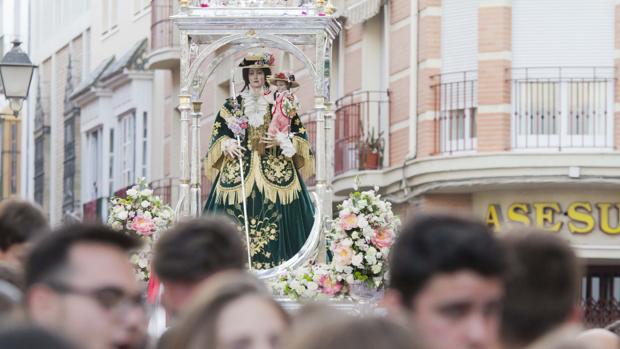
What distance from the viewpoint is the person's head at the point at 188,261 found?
7.17m

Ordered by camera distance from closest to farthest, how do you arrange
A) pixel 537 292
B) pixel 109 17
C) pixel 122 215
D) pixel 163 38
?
1. pixel 537 292
2. pixel 122 215
3. pixel 163 38
4. pixel 109 17

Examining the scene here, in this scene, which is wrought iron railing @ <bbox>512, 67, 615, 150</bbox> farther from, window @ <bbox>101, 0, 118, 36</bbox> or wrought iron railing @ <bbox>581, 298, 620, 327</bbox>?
window @ <bbox>101, 0, 118, 36</bbox>

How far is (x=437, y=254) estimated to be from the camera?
627 cm

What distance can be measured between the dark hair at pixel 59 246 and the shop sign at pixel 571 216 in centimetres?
1845

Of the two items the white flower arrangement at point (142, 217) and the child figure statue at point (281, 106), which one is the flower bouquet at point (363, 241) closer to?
the white flower arrangement at point (142, 217)

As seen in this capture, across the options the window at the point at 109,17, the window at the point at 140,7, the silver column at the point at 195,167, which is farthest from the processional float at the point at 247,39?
the window at the point at 109,17

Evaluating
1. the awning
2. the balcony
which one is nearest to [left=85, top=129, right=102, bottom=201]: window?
the balcony

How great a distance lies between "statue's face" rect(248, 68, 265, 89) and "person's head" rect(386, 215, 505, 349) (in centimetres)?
1174

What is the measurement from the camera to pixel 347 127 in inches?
1108

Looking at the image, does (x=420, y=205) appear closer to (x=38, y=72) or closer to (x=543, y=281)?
(x=543, y=281)

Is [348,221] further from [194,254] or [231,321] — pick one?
[231,321]

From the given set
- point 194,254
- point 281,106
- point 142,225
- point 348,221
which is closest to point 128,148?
point 281,106

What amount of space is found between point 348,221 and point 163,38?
19689mm

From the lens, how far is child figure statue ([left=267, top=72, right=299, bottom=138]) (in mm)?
17844
